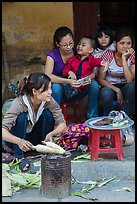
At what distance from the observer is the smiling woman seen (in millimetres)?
4863

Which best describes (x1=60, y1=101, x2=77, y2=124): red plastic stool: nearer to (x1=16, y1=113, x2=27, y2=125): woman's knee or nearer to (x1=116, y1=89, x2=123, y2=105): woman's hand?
(x1=116, y1=89, x2=123, y2=105): woman's hand

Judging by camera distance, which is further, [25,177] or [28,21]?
[28,21]

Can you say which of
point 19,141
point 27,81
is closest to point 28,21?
point 27,81

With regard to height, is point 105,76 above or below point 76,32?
below

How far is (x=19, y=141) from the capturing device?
15.4ft

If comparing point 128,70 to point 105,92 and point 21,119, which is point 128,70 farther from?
point 21,119

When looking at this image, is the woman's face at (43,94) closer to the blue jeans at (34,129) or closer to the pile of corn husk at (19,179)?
the blue jeans at (34,129)

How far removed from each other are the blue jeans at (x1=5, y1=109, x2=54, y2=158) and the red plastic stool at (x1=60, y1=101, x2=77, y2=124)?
96cm

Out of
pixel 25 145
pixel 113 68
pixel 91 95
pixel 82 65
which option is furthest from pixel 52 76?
pixel 25 145

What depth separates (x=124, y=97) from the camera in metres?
5.93

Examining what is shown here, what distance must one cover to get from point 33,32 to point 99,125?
103 inches

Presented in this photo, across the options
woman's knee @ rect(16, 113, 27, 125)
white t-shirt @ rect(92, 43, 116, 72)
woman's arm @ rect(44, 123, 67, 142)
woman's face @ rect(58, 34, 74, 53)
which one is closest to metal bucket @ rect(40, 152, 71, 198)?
woman's arm @ rect(44, 123, 67, 142)

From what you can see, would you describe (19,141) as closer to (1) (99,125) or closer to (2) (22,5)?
(1) (99,125)

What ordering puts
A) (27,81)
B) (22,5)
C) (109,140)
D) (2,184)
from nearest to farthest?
(2,184)
(27,81)
(109,140)
(22,5)
